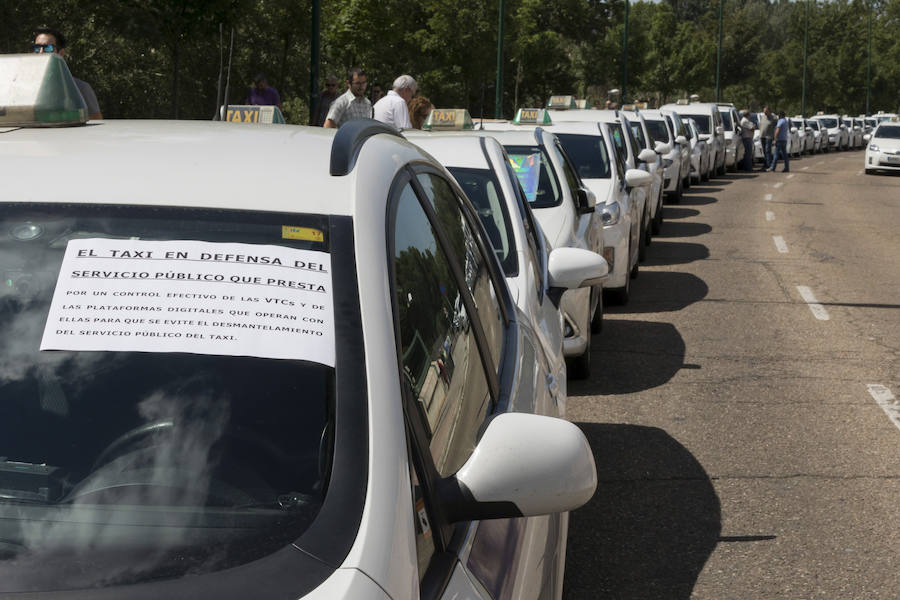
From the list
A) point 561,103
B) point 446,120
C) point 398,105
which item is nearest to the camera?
point 446,120

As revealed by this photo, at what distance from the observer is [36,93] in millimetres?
3020

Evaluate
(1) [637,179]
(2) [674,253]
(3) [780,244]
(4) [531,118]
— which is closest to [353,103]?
(4) [531,118]

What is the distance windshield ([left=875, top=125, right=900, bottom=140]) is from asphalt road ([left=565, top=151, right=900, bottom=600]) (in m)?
27.1

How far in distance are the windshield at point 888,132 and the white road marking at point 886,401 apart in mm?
34137

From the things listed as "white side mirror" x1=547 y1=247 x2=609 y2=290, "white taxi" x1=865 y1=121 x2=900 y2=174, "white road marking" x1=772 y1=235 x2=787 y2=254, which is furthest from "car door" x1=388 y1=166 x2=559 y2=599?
"white taxi" x1=865 y1=121 x2=900 y2=174

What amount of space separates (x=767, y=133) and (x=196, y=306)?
39.9 meters

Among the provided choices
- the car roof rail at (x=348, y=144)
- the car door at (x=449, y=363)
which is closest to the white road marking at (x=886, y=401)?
the car door at (x=449, y=363)

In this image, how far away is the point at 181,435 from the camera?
2.15 meters

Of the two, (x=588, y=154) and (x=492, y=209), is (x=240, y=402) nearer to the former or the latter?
(x=492, y=209)

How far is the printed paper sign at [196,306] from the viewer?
2193mm

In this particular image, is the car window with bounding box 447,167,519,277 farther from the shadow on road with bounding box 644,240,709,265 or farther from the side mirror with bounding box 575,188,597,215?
the shadow on road with bounding box 644,240,709,265

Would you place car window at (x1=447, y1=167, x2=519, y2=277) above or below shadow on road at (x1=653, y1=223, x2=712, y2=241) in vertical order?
above

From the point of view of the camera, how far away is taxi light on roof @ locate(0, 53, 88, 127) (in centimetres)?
301

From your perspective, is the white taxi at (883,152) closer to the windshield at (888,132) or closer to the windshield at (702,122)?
the windshield at (888,132)
